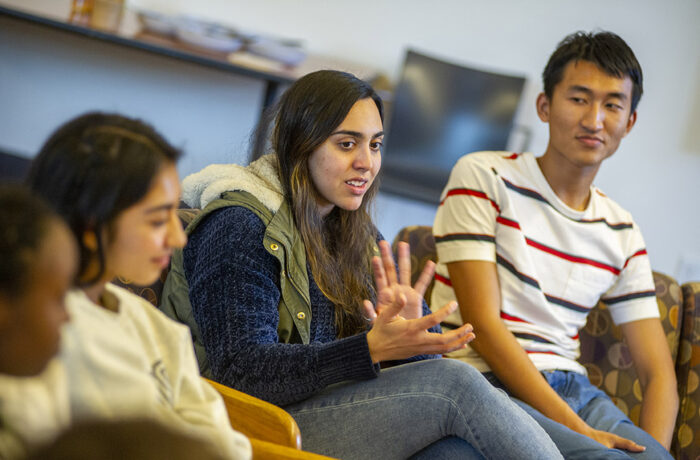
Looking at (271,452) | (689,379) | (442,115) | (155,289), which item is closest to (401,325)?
(271,452)

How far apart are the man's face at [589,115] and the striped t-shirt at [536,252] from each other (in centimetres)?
10

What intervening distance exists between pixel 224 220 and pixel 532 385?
774mm

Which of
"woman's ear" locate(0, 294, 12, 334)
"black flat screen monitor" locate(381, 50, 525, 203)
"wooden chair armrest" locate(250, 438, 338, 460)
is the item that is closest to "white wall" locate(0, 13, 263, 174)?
"black flat screen monitor" locate(381, 50, 525, 203)

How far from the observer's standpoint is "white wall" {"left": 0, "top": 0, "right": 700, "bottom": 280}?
12.3ft

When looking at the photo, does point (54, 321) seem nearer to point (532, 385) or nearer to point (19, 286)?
point (19, 286)

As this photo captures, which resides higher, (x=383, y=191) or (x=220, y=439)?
(x=220, y=439)

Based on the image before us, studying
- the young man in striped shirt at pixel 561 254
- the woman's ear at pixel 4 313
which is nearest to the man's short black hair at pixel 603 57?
the young man in striped shirt at pixel 561 254

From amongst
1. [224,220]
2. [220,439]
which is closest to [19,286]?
[220,439]

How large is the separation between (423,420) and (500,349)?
18.6 inches

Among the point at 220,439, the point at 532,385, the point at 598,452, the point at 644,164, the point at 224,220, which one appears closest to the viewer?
the point at 220,439

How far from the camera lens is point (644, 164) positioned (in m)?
3.81

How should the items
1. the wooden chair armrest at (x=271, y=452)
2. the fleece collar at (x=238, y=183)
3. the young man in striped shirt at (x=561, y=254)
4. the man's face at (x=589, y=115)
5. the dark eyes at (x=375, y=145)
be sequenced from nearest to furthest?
the wooden chair armrest at (x=271, y=452) < the fleece collar at (x=238, y=183) < the dark eyes at (x=375, y=145) < the young man in striped shirt at (x=561, y=254) < the man's face at (x=589, y=115)

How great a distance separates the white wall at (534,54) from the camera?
3.75 m

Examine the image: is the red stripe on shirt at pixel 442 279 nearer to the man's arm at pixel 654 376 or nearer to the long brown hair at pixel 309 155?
the long brown hair at pixel 309 155
